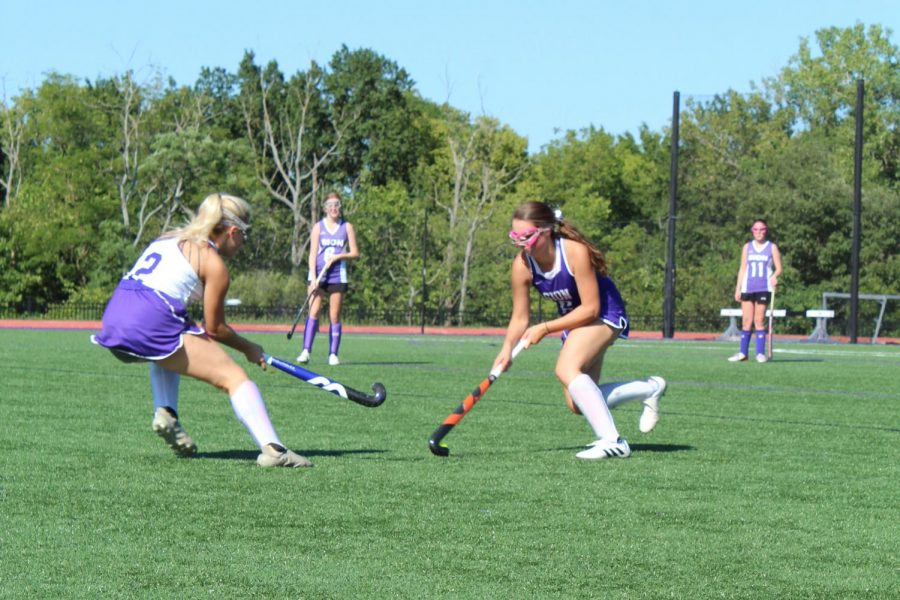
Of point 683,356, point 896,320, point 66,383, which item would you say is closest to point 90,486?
point 66,383

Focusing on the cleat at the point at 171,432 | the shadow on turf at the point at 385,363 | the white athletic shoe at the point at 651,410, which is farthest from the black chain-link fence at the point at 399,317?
the cleat at the point at 171,432

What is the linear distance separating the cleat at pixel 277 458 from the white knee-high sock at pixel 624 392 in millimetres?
2153

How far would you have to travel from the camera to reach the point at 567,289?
8.19 m

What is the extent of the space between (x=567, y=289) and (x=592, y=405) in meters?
0.68

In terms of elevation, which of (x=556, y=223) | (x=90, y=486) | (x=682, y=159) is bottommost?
(x=90, y=486)

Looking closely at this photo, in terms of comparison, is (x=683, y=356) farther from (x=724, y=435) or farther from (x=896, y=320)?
(x=896, y=320)

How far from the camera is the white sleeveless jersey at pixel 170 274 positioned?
725 cm

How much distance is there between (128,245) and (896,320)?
25847mm

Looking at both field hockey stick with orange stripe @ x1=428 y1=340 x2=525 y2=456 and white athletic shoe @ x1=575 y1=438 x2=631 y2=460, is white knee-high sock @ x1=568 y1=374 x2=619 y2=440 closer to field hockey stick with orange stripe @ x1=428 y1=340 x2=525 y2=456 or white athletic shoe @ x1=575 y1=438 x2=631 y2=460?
white athletic shoe @ x1=575 y1=438 x2=631 y2=460

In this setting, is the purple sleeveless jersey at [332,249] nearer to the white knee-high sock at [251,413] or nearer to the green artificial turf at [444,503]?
the green artificial turf at [444,503]

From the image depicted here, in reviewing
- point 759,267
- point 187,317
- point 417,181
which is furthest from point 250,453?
point 417,181

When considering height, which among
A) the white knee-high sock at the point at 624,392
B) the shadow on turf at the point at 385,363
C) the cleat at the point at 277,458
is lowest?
the cleat at the point at 277,458

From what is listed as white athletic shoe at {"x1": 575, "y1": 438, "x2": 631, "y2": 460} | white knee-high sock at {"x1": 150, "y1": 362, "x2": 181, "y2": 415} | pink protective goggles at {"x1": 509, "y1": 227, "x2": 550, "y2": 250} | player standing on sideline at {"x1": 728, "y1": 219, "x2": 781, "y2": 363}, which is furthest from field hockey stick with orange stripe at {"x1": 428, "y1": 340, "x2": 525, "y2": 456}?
player standing on sideline at {"x1": 728, "y1": 219, "x2": 781, "y2": 363}

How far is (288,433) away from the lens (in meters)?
9.15
